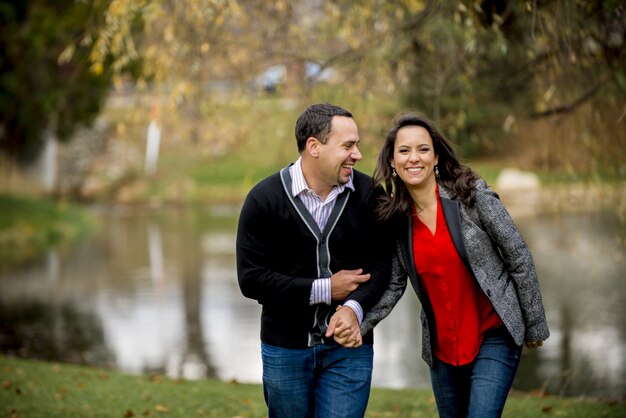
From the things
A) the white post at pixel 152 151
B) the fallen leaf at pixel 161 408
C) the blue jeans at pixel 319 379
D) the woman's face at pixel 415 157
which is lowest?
the fallen leaf at pixel 161 408

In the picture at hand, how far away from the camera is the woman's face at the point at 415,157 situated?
4.15m

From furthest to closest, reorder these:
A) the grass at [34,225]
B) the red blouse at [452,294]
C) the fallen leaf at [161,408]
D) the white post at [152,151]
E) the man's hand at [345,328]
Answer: the white post at [152,151] → the grass at [34,225] → the fallen leaf at [161,408] → the red blouse at [452,294] → the man's hand at [345,328]

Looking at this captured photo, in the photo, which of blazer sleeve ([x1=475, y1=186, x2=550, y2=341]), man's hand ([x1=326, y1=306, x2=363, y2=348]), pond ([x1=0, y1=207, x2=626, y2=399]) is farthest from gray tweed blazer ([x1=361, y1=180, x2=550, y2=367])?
pond ([x1=0, y1=207, x2=626, y2=399])

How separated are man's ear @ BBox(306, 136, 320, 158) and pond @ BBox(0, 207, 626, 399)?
4.79m

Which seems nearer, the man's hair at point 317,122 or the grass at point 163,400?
the man's hair at point 317,122

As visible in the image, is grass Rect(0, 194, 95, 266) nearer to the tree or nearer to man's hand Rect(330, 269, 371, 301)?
the tree

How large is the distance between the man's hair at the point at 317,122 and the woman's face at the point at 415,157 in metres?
0.29

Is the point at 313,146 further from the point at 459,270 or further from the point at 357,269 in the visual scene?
the point at 459,270

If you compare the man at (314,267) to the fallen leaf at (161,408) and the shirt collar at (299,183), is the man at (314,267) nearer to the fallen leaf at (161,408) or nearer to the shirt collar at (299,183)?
the shirt collar at (299,183)

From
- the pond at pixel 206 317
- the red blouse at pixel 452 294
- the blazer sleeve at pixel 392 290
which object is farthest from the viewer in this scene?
the pond at pixel 206 317

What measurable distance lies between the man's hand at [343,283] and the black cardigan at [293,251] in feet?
0.12

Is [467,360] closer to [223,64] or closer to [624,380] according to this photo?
[624,380]

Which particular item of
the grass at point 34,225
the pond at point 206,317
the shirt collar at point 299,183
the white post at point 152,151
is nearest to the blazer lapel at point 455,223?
the shirt collar at point 299,183

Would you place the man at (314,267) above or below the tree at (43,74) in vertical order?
below
